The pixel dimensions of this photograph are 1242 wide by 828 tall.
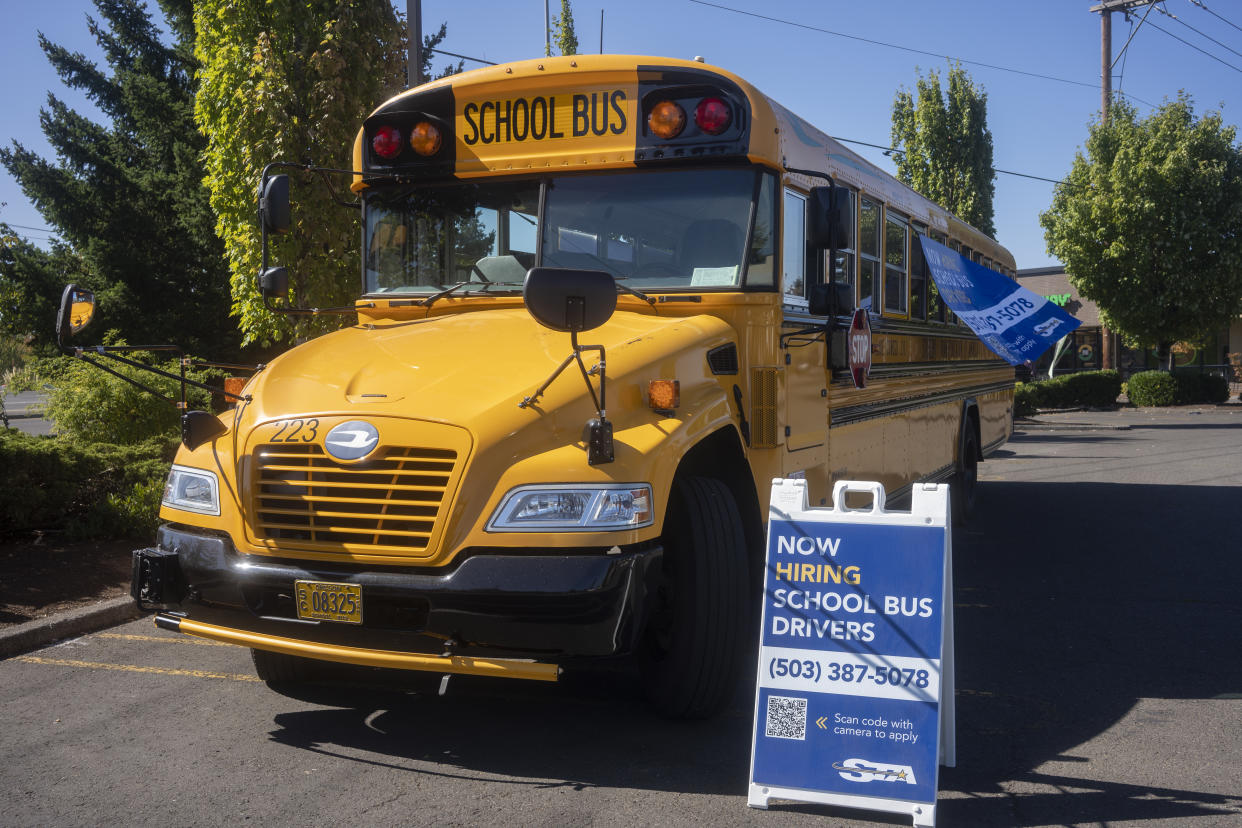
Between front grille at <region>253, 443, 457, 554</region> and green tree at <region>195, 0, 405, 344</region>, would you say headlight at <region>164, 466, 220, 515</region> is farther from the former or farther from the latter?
green tree at <region>195, 0, 405, 344</region>

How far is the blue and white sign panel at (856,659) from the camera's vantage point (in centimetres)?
354

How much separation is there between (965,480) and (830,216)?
19.6ft

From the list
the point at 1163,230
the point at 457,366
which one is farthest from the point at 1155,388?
the point at 457,366

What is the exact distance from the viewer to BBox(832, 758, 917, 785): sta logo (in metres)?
3.50

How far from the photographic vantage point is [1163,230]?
2962 centimetres

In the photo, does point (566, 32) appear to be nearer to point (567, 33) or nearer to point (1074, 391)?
point (567, 33)

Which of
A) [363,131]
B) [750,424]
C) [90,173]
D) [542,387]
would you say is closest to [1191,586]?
[750,424]

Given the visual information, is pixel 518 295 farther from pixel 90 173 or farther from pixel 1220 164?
pixel 1220 164

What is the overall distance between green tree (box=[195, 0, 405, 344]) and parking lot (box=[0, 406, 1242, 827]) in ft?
17.2

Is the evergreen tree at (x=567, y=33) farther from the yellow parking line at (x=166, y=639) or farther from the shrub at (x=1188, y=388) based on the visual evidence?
the shrub at (x=1188, y=388)

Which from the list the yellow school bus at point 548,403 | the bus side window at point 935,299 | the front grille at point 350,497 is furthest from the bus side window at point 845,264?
the front grille at point 350,497

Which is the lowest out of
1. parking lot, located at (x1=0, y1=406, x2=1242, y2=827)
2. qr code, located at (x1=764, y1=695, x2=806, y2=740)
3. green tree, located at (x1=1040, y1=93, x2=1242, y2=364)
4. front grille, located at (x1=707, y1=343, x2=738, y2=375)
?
parking lot, located at (x1=0, y1=406, x2=1242, y2=827)

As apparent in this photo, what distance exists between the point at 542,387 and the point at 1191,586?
549 cm

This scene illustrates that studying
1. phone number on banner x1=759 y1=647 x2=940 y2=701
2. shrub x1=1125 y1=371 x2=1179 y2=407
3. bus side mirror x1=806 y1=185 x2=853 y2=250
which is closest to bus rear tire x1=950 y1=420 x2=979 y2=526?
bus side mirror x1=806 y1=185 x2=853 y2=250
